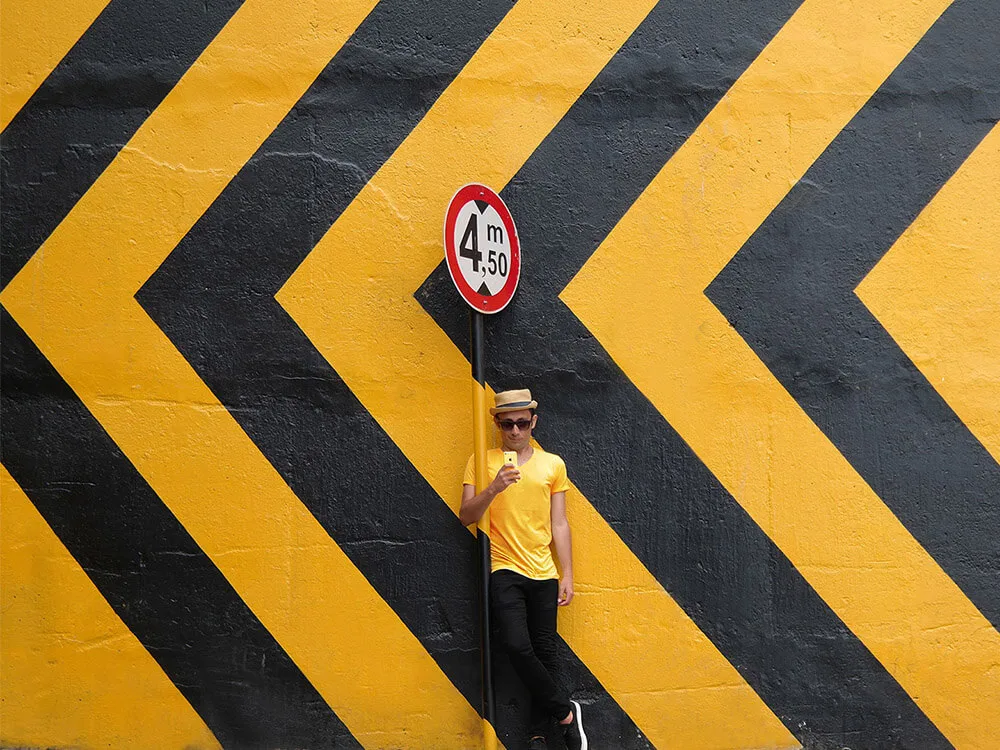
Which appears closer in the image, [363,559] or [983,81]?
[363,559]

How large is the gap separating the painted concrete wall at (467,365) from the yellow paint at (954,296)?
2cm

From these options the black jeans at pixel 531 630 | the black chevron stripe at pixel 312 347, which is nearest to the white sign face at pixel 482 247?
the black chevron stripe at pixel 312 347

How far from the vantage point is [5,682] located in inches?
197

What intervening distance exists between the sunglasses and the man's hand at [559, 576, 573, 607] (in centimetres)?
91

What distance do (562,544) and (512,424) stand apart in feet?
2.50

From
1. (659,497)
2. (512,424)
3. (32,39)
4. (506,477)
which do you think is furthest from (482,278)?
(32,39)

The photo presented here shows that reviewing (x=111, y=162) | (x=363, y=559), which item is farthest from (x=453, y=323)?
(x=111, y=162)

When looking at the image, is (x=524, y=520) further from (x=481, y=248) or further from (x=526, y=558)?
(x=481, y=248)

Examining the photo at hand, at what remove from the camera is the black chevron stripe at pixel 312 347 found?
200 inches

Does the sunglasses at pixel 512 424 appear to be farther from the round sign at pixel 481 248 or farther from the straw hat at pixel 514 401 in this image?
the round sign at pixel 481 248

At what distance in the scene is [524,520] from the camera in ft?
15.8

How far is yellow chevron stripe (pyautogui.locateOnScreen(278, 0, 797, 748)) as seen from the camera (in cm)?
509

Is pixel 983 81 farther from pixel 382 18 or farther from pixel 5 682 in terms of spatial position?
pixel 5 682

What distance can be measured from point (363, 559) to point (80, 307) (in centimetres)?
225
